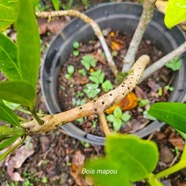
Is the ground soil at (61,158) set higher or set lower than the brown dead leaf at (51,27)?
lower

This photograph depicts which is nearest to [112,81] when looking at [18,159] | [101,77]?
[101,77]

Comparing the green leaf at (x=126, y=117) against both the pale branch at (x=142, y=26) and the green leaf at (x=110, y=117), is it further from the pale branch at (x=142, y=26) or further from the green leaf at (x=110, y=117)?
the pale branch at (x=142, y=26)

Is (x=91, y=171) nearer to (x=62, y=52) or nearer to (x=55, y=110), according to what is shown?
(x=55, y=110)

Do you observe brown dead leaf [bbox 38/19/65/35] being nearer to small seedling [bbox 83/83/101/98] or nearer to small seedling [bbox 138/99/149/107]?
small seedling [bbox 83/83/101/98]

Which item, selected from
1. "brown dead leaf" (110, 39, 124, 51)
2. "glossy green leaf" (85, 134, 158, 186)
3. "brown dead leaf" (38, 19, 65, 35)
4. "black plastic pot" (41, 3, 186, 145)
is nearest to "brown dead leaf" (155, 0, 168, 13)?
"black plastic pot" (41, 3, 186, 145)

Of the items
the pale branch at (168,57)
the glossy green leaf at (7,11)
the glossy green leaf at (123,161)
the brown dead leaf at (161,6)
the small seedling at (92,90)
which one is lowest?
the glossy green leaf at (123,161)

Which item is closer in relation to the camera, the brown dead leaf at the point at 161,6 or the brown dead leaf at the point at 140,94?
the brown dead leaf at the point at 140,94

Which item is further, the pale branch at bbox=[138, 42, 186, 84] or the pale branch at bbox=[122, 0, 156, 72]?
the pale branch at bbox=[138, 42, 186, 84]

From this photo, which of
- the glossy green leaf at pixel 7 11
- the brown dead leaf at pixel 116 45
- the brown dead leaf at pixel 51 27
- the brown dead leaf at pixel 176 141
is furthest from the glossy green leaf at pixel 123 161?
the brown dead leaf at pixel 51 27
